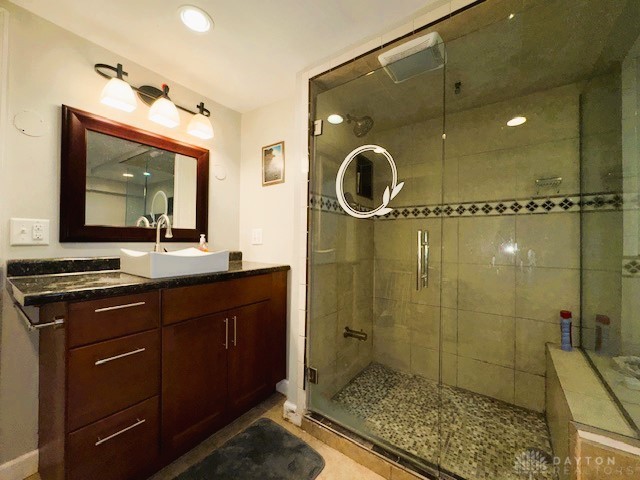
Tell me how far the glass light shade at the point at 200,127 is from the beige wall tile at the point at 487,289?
2.12 meters

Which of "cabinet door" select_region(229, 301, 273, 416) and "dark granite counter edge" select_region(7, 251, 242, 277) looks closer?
"dark granite counter edge" select_region(7, 251, 242, 277)

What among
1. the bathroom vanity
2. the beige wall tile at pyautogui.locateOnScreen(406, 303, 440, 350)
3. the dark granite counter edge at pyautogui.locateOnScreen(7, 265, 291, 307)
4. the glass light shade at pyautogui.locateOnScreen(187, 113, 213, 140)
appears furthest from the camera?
the beige wall tile at pyautogui.locateOnScreen(406, 303, 440, 350)

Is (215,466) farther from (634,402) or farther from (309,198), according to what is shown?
(634,402)

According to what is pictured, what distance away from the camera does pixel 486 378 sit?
180 centimetres

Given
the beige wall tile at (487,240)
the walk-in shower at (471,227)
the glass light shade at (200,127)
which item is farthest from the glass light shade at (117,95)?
the beige wall tile at (487,240)

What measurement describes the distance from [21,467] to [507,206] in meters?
3.02

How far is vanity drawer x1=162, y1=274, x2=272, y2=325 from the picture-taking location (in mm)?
1137

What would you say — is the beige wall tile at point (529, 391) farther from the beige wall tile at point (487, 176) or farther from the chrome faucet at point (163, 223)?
the chrome faucet at point (163, 223)

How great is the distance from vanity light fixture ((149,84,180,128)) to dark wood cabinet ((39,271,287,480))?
1.08 metres

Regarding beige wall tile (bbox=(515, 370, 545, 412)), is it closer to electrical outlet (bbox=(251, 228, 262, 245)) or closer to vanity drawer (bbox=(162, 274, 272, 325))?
vanity drawer (bbox=(162, 274, 272, 325))

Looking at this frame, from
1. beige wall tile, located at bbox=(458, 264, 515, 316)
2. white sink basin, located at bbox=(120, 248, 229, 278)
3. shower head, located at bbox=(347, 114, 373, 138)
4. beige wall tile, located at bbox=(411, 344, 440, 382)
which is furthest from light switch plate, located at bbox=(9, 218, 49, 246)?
beige wall tile, located at bbox=(458, 264, 515, 316)

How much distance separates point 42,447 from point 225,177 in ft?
5.74

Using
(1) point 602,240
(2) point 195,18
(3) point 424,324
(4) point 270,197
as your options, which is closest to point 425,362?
(3) point 424,324

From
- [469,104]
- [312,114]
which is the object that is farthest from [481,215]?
[312,114]
